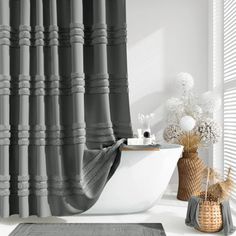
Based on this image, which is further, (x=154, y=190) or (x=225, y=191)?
(x=154, y=190)

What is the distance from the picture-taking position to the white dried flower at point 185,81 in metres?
2.73

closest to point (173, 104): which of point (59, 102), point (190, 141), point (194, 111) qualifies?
point (194, 111)

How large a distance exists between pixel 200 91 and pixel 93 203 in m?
1.43

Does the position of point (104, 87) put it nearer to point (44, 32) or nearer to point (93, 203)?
point (44, 32)

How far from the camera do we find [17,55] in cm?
227

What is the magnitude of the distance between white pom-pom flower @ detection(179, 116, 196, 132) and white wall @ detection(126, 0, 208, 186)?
0.47 meters

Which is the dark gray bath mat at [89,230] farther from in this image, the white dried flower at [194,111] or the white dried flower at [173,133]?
the white dried flower at [194,111]

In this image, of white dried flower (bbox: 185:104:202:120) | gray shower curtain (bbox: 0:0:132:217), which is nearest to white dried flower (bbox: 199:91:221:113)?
white dried flower (bbox: 185:104:202:120)

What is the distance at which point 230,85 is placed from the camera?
8.75 feet

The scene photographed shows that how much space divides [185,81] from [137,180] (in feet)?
3.13

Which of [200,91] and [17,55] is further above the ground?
[17,55]

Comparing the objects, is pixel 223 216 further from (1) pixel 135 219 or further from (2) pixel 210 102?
(2) pixel 210 102

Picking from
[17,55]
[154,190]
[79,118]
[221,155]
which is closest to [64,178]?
[79,118]

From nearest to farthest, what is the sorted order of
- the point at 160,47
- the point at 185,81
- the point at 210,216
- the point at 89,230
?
the point at 210,216 < the point at 89,230 < the point at 185,81 < the point at 160,47
